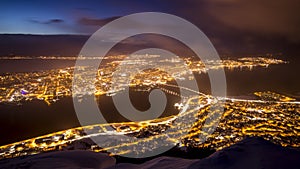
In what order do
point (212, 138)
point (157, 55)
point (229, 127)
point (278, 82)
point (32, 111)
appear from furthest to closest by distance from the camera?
point (157, 55)
point (278, 82)
point (32, 111)
point (229, 127)
point (212, 138)

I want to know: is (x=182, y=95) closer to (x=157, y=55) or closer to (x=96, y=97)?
(x=96, y=97)

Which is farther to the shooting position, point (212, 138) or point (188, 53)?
point (188, 53)

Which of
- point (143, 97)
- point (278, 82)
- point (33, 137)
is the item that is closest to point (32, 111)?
point (33, 137)

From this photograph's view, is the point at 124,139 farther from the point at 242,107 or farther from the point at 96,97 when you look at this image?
the point at 96,97

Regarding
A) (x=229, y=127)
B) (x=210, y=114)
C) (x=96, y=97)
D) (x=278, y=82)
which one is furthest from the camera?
(x=278, y=82)

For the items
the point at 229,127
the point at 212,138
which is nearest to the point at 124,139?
the point at 212,138

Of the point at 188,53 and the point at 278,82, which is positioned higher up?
the point at 188,53

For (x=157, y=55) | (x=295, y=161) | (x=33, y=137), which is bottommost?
(x=33, y=137)
